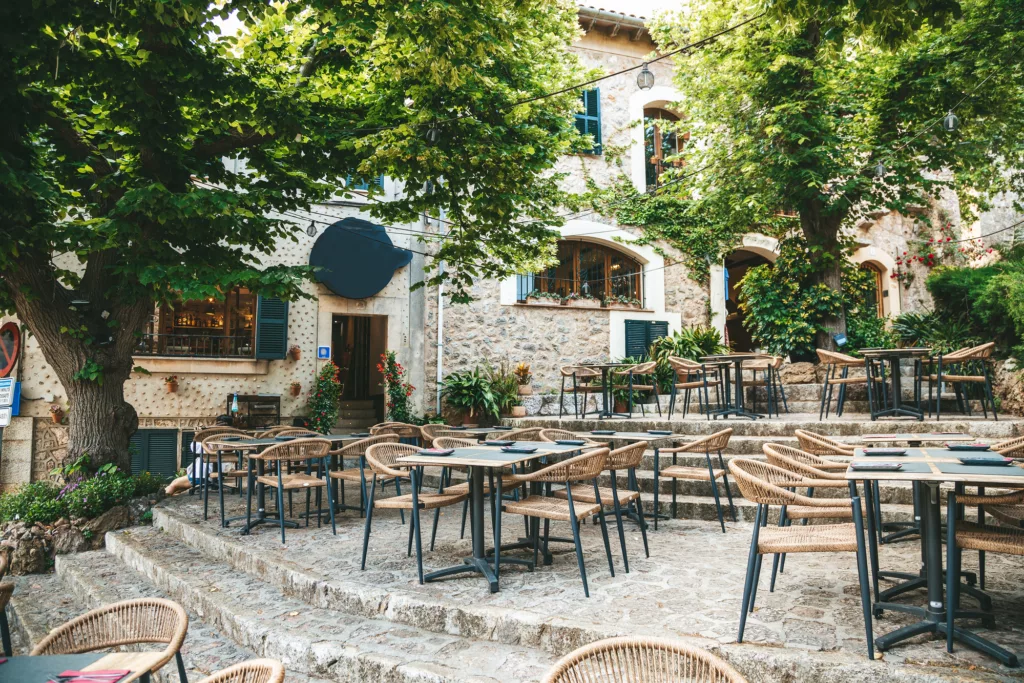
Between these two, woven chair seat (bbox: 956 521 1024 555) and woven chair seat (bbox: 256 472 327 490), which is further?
woven chair seat (bbox: 256 472 327 490)

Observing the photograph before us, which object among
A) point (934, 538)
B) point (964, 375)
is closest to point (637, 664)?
point (934, 538)

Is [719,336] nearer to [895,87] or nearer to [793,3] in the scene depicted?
[895,87]

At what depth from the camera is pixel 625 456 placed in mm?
4629

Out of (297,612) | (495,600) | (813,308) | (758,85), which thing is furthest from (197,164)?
(813,308)

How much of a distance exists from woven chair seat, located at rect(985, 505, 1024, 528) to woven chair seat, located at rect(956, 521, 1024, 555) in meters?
0.41

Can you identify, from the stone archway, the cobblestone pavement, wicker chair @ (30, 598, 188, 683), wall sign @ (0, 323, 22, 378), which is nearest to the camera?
wicker chair @ (30, 598, 188, 683)

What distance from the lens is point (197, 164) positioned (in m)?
7.22

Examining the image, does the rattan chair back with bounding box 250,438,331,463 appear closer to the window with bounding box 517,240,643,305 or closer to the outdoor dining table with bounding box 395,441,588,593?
the outdoor dining table with bounding box 395,441,588,593

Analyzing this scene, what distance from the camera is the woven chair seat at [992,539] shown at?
113 inches

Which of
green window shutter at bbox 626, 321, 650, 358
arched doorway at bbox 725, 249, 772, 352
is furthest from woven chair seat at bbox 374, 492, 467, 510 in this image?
arched doorway at bbox 725, 249, 772, 352

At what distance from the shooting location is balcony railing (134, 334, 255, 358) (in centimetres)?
1020

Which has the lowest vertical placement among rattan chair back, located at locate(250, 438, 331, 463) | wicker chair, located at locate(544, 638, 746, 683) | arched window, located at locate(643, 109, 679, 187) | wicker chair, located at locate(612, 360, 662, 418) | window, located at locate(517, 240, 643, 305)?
wicker chair, located at locate(544, 638, 746, 683)

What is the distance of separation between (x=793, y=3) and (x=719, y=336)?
942 cm

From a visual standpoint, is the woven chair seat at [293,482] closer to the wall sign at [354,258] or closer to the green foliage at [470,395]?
the green foliage at [470,395]
